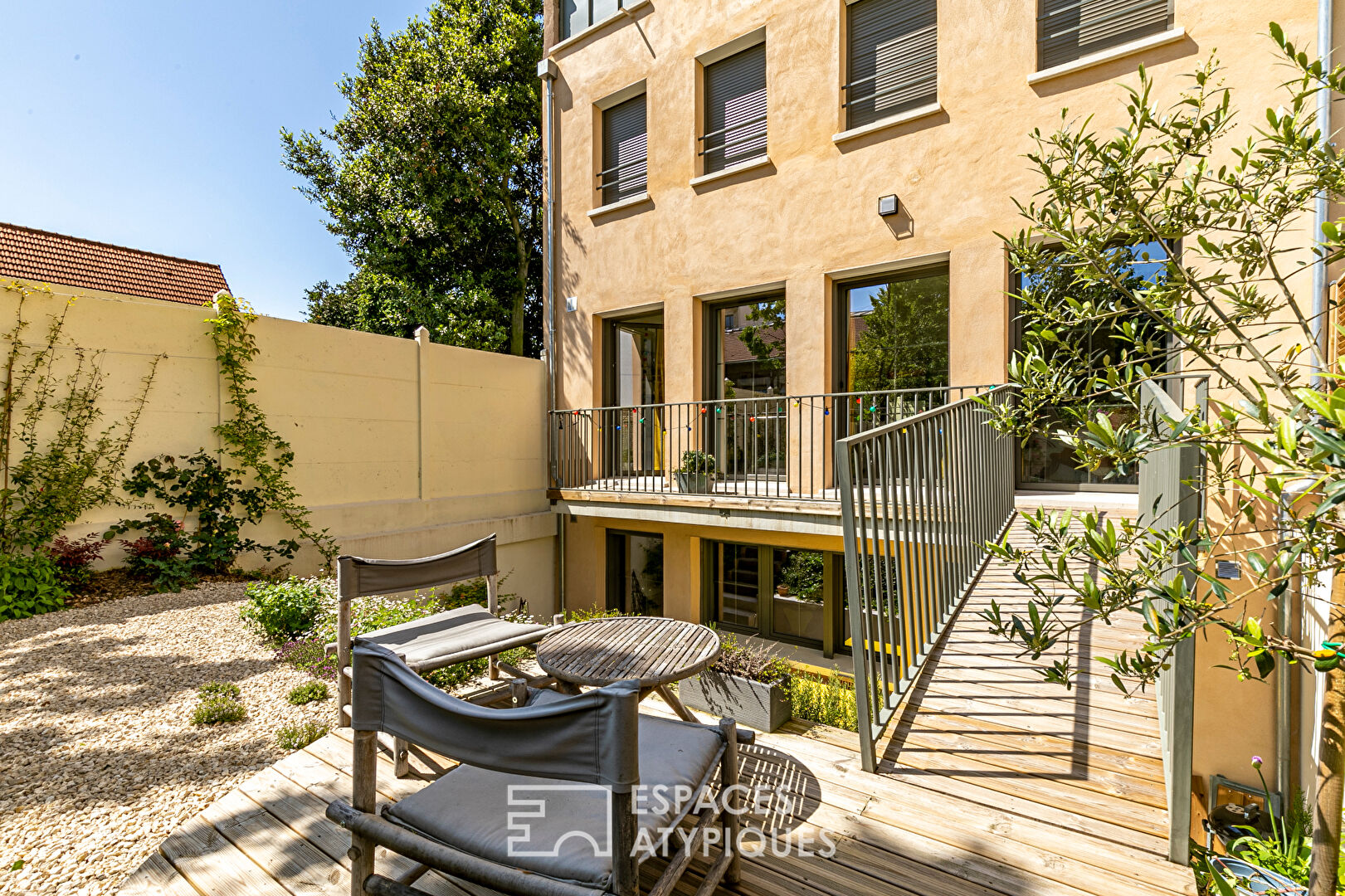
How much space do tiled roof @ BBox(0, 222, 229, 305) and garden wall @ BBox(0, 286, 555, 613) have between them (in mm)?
5551

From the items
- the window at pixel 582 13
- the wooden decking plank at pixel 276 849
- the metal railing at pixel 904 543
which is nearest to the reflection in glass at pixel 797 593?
the metal railing at pixel 904 543

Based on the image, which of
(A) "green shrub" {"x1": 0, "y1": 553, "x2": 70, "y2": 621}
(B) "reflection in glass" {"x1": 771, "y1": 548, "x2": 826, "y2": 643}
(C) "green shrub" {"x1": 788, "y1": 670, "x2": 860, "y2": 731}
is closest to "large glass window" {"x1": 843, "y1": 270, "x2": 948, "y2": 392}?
(B) "reflection in glass" {"x1": 771, "y1": 548, "x2": 826, "y2": 643}

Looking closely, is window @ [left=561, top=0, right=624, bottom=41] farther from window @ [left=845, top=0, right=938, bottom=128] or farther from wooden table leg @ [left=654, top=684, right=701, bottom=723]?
wooden table leg @ [left=654, top=684, right=701, bottom=723]

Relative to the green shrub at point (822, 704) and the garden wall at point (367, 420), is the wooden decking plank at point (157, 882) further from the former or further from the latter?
the garden wall at point (367, 420)

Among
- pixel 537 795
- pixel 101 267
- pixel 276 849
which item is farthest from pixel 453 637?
pixel 101 267

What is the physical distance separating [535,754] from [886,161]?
267 inches

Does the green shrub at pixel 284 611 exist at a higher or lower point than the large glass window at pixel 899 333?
lower

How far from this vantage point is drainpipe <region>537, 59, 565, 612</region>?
29.3ft

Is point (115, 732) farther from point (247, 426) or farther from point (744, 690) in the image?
point (247, 426)

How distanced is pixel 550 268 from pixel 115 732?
721 cm

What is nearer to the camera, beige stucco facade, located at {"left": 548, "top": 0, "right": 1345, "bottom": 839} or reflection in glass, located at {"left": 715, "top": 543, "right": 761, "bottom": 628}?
beige stucco facade, located at {"left": 548, "top": 0, "right": 1345, "bottom": 839}

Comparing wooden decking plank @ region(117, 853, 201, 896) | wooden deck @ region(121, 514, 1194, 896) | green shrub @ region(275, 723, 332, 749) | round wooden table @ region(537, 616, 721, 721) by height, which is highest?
round wooden table @ region(537, 616, 721, 721)

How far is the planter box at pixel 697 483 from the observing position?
22.7 feet

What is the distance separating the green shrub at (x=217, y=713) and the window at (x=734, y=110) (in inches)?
280
